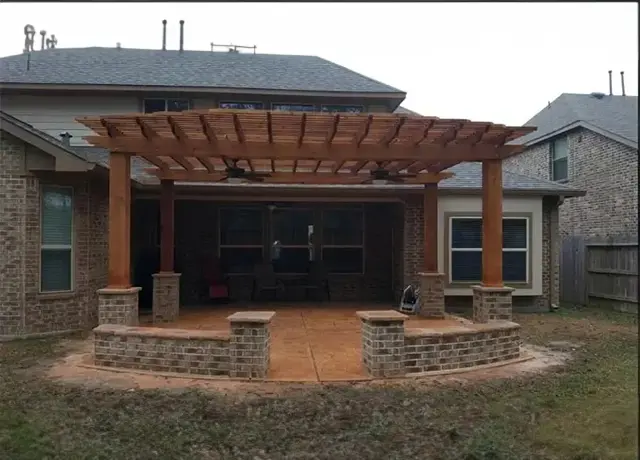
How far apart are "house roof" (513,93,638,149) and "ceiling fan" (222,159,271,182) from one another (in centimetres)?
823

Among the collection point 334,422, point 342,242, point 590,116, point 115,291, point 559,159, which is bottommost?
point 334,422

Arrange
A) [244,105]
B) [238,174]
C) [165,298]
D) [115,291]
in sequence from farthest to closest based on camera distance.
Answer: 1. [244,105]
2. [165,298]
3. [238,174]
4. [115,291]

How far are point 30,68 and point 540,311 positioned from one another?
1270 centimetres

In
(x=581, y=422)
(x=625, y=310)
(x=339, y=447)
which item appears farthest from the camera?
(x=625, y=310)

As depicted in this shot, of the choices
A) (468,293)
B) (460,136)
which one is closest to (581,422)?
(460,136)

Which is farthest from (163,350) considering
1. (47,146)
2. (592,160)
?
(592,160)

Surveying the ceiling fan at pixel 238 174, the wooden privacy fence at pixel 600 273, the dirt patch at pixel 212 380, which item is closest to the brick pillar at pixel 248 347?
the dirt patch at pixel 212 380

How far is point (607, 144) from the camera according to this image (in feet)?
44.9

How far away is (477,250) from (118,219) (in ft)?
25.1

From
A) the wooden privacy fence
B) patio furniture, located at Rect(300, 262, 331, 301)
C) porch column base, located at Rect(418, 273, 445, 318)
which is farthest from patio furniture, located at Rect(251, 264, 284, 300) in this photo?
the wooden privacy fence

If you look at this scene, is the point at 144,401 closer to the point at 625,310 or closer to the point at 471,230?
the point at 471,230

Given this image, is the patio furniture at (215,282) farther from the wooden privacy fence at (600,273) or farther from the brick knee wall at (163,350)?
the wooden privacy fence at (600,273)

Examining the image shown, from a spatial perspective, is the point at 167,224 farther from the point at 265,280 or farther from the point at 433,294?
the point at 433,294

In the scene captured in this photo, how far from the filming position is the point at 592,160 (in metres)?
14.3
